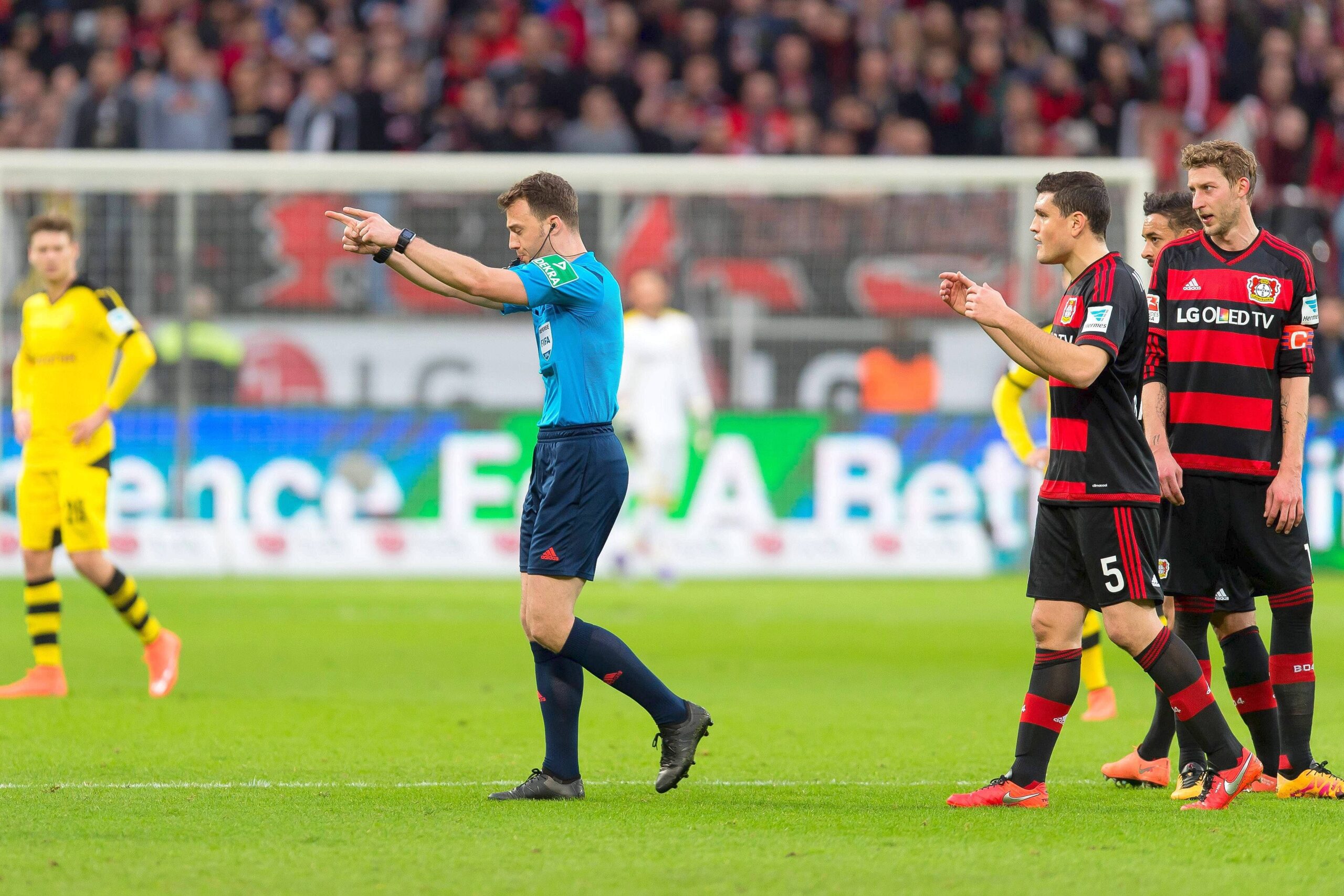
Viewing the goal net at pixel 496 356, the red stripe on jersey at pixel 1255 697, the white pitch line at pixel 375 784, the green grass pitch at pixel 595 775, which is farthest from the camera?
the goal net at pixel 496 356

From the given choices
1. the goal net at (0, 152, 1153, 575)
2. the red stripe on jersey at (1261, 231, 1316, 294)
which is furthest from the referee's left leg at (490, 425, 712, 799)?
the goal net at (0, 152, 1153, 575)

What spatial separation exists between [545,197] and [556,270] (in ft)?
1.02

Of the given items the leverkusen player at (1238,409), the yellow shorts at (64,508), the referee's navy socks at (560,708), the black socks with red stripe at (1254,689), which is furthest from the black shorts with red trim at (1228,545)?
the yellow shorts at (64,508)

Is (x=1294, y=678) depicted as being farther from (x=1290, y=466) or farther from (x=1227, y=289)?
(x=1227, y=289)

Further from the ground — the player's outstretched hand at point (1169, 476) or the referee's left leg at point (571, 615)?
the player's outstretched hand at point (1169, 476)

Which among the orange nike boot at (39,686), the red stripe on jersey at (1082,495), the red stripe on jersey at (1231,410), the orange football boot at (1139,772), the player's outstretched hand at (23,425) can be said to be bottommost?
the orange nike boot at (39,686)

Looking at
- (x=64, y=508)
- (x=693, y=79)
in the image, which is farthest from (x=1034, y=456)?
(x=693, y=79)

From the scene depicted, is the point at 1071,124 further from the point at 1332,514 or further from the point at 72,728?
the point at 72,728

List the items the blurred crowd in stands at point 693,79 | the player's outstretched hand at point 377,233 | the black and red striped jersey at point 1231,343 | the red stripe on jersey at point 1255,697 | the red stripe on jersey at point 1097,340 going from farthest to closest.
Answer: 1. the blurred crowd in stands at point 693,79
2. the red stripe on jersey at point 1255,697
3. the black and red striped jersey at point 1231,343
4. the red stripe on jersey at point 1097,340
5. the player's outstretched hand at point 377,233

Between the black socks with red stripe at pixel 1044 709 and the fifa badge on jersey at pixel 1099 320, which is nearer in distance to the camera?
the fifa badge on jersey at pixel 1099 320

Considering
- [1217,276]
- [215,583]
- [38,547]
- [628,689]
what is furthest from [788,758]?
[215,583]

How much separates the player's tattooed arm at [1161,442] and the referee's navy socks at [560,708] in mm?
2034

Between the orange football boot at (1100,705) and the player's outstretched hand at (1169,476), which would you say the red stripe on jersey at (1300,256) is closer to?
the player's outstretched hand at (1169,476)

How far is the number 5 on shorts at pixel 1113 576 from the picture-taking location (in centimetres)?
556
